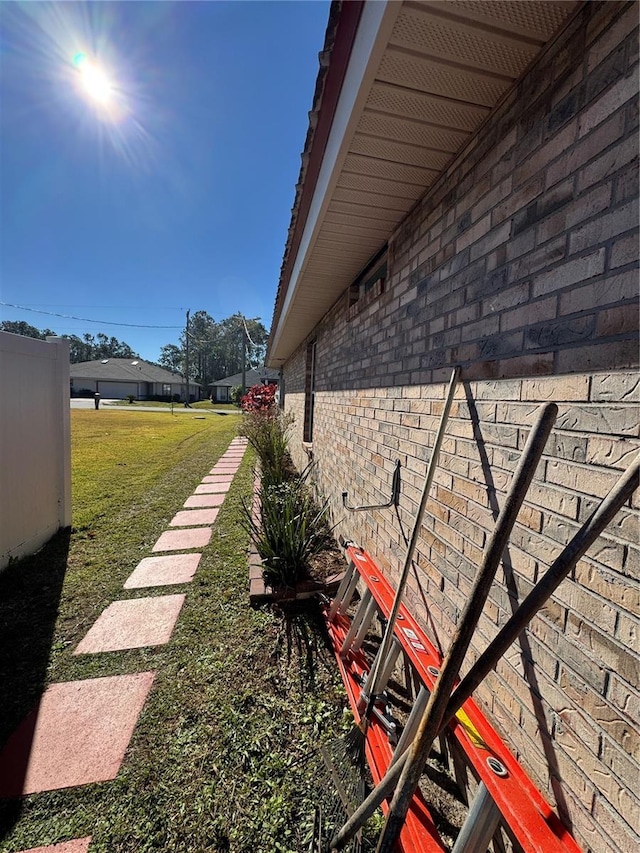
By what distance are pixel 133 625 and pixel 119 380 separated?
4666 centimetres

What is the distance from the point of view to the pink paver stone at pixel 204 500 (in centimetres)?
546

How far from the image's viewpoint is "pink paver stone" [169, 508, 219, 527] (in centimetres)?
467

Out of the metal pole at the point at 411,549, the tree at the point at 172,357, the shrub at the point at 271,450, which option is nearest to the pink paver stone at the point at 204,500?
the shrub at the point at 271,450

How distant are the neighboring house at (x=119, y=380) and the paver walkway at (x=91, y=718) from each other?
41840 millimetres

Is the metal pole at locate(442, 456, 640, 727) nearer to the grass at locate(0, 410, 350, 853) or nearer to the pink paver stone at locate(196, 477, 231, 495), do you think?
the grass at locate(0, 410, 350, 853)

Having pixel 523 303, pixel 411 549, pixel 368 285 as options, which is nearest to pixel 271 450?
pixel 368 285

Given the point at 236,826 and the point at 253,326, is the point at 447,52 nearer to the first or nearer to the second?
the point at 236,826

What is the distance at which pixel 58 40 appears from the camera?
3.56m

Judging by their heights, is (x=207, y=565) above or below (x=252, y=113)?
below

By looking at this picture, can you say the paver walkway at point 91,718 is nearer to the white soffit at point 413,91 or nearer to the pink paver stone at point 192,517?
the pink paver stone at point 192,517

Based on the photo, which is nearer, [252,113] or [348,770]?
[348,770]

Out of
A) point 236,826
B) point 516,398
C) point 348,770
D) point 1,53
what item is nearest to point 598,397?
point 516,398

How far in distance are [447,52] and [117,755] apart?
3.14 metres

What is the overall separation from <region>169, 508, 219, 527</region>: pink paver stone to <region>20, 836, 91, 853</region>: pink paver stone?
10.9ft
